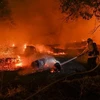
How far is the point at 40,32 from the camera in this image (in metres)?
24.9

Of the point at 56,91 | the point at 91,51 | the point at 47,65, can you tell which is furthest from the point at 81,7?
the point at 56,91

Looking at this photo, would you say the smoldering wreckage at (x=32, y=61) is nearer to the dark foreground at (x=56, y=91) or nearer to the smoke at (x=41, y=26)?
the dark foreground at (x=56, y=91)

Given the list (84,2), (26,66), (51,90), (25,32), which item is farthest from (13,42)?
(51,90)

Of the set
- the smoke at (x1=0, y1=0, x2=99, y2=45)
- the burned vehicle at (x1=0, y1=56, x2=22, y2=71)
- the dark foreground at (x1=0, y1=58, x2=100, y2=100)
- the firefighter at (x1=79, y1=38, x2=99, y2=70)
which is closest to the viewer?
the dark foreground at (x1=0, y1=58, x2=100, y2=100)

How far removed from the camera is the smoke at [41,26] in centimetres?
2311

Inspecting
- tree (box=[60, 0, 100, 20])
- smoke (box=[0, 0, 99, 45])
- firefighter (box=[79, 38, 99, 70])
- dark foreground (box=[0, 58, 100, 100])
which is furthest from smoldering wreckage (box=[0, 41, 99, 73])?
smoke (box=[0, 0, 99, 45])

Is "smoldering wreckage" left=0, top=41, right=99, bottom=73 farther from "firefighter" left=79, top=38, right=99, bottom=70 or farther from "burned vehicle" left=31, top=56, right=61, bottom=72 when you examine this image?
"firefighter" left=79, top=38, right=99, bottom=70

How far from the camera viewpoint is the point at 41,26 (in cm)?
2577

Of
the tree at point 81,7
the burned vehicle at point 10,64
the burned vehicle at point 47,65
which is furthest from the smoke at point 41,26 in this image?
the tree at point 81,7

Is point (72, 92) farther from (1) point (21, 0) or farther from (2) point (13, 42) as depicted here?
(1) point (21, 0)

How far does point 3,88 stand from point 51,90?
173cm

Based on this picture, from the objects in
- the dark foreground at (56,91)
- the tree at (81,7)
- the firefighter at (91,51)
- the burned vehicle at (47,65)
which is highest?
the tree at (81,7)

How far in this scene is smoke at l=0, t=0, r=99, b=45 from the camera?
23.1 meters

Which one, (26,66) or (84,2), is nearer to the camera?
(84,2)
